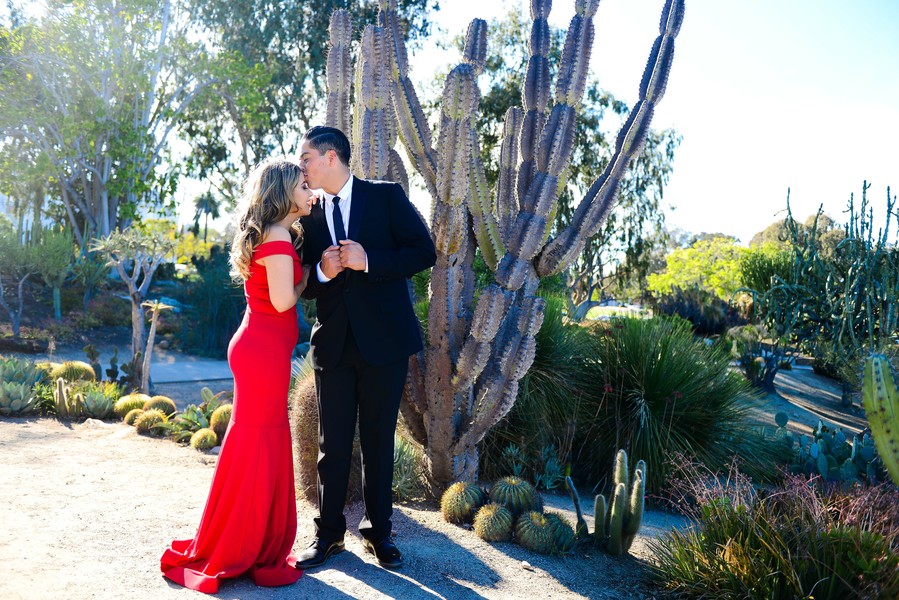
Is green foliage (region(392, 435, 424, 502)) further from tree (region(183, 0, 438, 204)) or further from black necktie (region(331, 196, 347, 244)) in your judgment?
tree (region(183, 0, 438, 204))

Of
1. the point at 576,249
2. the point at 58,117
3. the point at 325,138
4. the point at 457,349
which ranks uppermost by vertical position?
the point at 58,117

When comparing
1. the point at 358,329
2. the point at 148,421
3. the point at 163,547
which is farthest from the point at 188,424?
the point at 358,329

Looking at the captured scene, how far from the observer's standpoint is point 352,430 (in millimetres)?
3846

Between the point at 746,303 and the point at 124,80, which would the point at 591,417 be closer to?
the point at 746,303

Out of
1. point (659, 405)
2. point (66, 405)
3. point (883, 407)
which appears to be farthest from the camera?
point (66, 405)

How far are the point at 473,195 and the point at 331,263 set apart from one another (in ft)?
5.94

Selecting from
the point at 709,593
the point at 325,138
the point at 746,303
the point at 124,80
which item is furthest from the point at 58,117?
the point at 709,593

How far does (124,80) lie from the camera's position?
66.7 feet

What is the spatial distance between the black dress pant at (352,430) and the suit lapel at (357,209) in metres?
0.51

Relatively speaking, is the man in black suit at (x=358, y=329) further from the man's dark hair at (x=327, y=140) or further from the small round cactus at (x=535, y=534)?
the small round cactus at (x=535, y=534)

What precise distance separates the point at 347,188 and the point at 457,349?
1.63 m

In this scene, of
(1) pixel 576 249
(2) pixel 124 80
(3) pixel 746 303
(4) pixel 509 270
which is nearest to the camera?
(4) pixel 509 270

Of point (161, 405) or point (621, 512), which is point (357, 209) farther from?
point (161, 405)

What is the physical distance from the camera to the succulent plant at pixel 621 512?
4.35 metres
